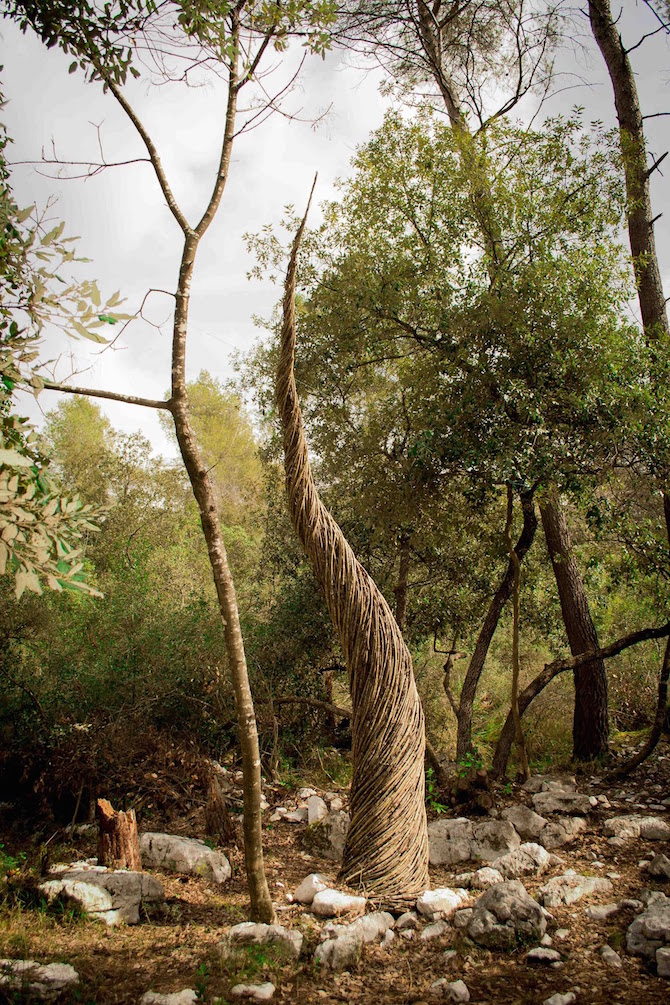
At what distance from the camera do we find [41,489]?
2.01 meters

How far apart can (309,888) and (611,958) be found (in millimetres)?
1357

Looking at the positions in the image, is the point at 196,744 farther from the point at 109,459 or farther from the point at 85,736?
the point at 109,459

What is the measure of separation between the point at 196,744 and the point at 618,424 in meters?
3.82

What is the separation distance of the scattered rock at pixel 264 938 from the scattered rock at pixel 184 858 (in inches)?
39.9

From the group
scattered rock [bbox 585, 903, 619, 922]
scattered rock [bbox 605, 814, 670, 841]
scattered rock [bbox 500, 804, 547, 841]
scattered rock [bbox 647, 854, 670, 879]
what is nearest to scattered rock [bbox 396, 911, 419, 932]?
scattered rock [bbox 585, 903, 619, 922]

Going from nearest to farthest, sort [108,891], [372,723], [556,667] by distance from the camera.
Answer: [108,891] → [372,723] → [556,667]

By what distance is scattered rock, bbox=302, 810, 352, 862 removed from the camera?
4.45 metres

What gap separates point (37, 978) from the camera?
8.31ft

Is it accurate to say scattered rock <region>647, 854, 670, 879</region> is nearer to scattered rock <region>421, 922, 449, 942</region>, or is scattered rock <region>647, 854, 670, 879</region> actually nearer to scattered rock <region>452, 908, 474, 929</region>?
scattered rock <region>452, 908, 474, 929</region>

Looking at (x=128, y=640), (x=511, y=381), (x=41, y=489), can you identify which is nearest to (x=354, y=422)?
(x=511, y=381)

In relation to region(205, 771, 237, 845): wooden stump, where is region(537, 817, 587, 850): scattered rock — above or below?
below

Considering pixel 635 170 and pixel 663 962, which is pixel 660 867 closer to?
pixel 663 962

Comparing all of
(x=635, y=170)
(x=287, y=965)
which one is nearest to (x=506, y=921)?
(x=287, y=965)

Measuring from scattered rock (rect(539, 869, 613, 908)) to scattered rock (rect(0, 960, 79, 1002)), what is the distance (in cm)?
211
